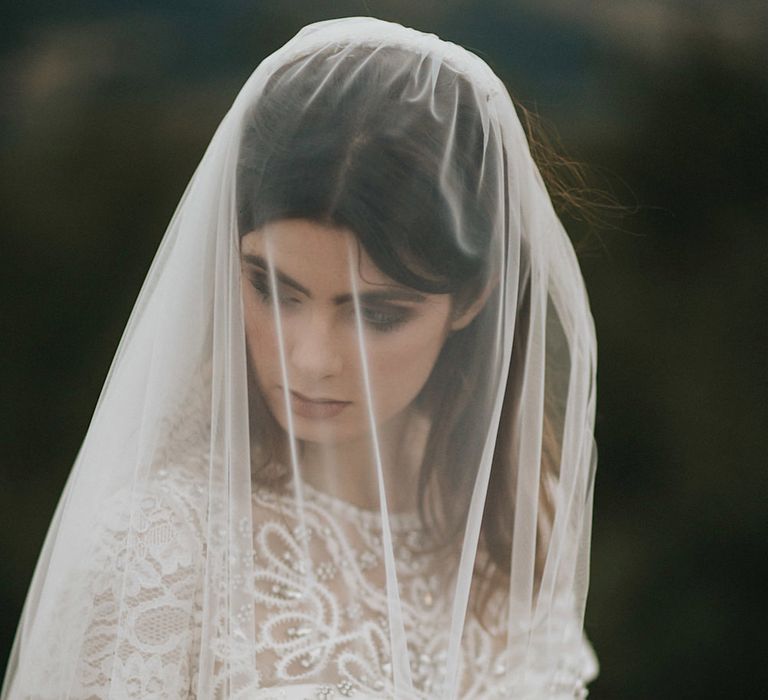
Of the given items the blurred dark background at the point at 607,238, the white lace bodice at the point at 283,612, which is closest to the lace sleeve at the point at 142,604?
the white lace bodice at the point at 283,612

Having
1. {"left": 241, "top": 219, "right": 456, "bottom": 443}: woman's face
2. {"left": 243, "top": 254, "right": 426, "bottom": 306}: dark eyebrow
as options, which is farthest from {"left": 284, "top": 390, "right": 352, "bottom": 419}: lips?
{"left": 243, "top": 254, "right": 426, "bottom": 306}: dark eyebrow

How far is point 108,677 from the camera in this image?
1.08 meters

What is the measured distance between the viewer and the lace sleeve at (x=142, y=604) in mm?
1077

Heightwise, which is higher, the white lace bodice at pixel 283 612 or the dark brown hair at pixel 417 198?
the dark brown hair at pixel 417 198

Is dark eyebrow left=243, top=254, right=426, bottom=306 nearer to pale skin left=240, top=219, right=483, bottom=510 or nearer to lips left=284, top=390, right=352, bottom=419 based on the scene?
pale skin left=240, top=219, right=483, bottom=510

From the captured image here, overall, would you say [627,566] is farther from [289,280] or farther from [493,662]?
[289,280]

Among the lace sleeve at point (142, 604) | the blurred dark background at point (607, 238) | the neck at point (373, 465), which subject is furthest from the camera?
the blurred dark background at point (607, 238)

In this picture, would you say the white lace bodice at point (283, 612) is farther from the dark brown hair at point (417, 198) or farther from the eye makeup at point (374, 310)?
the eye makeup at point (374, 310)

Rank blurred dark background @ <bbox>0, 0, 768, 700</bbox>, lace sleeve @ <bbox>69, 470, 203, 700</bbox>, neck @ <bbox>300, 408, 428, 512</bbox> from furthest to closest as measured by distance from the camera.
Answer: blurred dark background @ <bbox>0, 0, 768, 700</bbox>, neck @ <bbox>300, 408, 428, 512</bbox>, lace sleeve @ <bbox>69, 470, 203, 700</bbox>

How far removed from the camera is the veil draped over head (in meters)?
1.11

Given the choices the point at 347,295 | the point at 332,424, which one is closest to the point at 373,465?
the point at 332,424

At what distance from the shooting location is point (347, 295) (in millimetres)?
1140

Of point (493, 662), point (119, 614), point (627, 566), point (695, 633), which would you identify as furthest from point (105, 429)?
point (695, 633)

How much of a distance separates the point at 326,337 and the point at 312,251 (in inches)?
3.5
